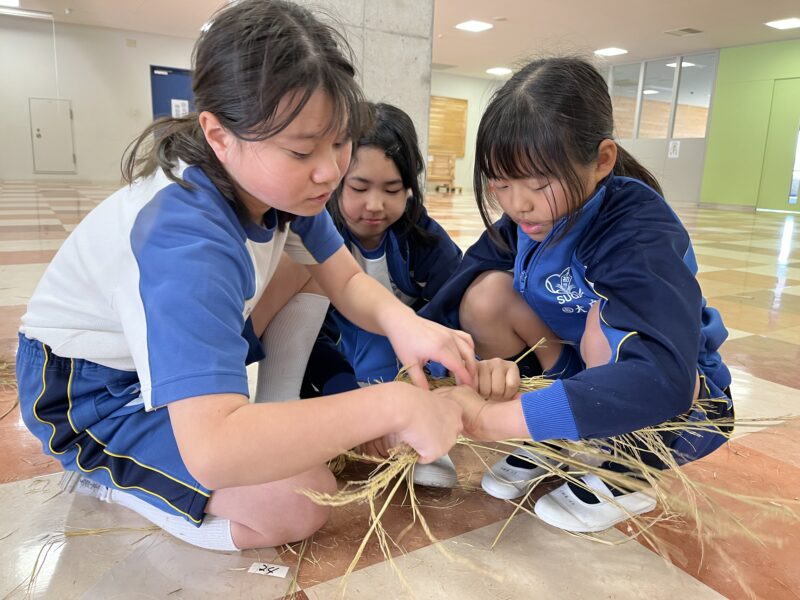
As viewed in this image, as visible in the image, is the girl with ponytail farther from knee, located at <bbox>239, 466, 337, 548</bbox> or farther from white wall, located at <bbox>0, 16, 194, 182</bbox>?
white wall, located at <bbox>0, 16, 194, 182</bbox>

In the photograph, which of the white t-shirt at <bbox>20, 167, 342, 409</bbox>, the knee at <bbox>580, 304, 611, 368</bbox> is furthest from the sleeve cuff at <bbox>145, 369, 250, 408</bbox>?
the knee at <bbox>580, 304, 611, 368</bbox>

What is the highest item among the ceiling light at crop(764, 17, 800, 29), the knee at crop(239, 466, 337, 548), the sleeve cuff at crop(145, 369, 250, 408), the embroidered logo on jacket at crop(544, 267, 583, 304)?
the ceiling light at crop(764, 17, 800, 29)

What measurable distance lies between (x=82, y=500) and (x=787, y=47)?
11784 mm

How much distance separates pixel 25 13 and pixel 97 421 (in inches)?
472

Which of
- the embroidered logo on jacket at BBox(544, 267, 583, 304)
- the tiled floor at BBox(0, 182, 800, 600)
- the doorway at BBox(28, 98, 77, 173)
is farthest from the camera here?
the doorway at BBox(28, 98, 77, 173)

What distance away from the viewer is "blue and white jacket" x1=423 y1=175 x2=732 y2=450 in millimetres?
797

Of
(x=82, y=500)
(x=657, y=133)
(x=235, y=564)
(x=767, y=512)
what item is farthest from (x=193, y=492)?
(x=657, y=133)

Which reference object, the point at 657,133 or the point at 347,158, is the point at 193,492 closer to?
the point at 347,158

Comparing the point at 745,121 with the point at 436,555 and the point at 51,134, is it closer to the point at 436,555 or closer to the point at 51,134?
the point at 436,555

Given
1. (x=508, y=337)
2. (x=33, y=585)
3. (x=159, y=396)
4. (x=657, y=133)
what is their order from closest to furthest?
(x=159, y=396) → (x=33, y=585) → (x=508, y=337) → (x=657, y=133)

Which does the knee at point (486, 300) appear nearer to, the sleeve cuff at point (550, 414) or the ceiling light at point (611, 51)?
the sleeve cuff at point (550, 414)

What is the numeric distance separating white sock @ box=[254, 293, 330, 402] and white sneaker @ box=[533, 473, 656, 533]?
51 cm

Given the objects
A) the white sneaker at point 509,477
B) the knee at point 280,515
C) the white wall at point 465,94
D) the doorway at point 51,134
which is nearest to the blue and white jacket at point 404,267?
the white sneaker at point 509,477

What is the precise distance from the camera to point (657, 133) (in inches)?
465
